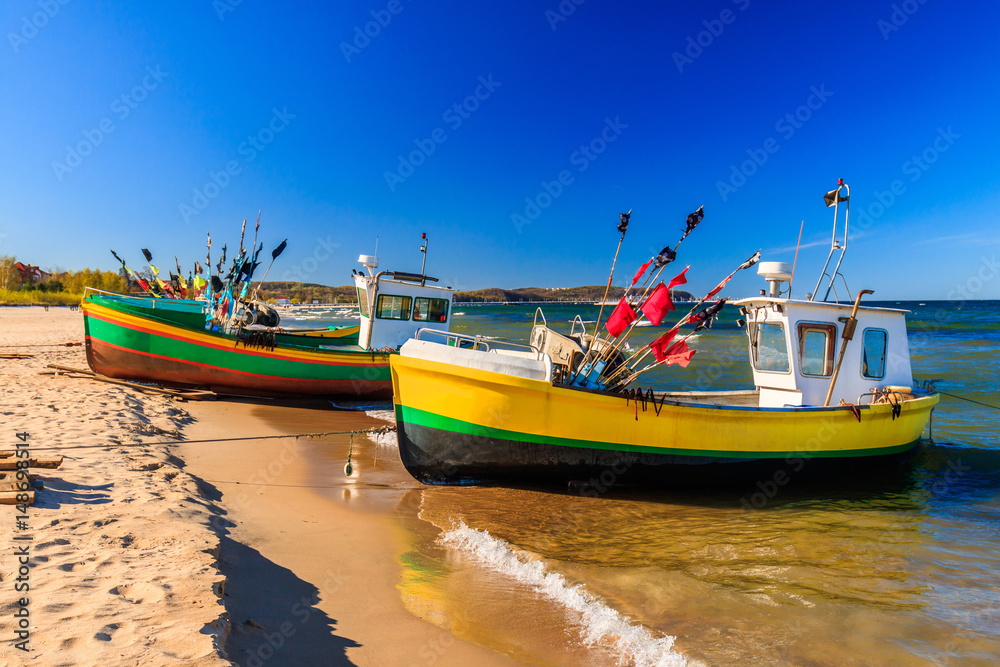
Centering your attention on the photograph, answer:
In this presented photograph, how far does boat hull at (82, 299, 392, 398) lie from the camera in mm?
11820

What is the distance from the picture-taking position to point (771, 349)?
8.39 m

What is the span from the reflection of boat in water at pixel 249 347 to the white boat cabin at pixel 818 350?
8.08 metres

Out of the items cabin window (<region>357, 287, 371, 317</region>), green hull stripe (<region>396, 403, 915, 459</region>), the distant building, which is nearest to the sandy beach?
green hull stripe (<region>396, 403, 915, 459</region>)

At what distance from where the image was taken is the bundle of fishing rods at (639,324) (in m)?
6.40

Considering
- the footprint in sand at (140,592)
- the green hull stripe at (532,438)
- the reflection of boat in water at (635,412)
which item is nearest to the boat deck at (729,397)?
the reflection of boat in water at (635,412)

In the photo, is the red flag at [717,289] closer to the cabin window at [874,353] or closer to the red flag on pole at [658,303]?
the red flag on pole at [658,303]

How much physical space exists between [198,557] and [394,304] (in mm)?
10220

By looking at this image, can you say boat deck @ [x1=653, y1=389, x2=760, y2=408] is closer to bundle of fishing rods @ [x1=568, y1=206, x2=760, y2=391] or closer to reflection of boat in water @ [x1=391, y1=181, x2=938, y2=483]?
reflection of boat in water @ [x1=391, y1=181, x2=938, y2=483]

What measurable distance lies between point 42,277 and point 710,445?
85.1 metres

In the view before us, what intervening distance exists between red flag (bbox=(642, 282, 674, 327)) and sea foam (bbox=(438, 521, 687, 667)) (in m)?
3.14

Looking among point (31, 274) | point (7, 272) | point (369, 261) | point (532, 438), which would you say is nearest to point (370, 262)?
point (369, 261)

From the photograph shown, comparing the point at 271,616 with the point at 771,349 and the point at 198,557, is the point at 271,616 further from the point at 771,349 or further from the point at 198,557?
the point at 771,349

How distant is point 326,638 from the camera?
3.47 meters

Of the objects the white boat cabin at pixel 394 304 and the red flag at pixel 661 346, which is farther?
the white boat cabin at pixel 394 304
